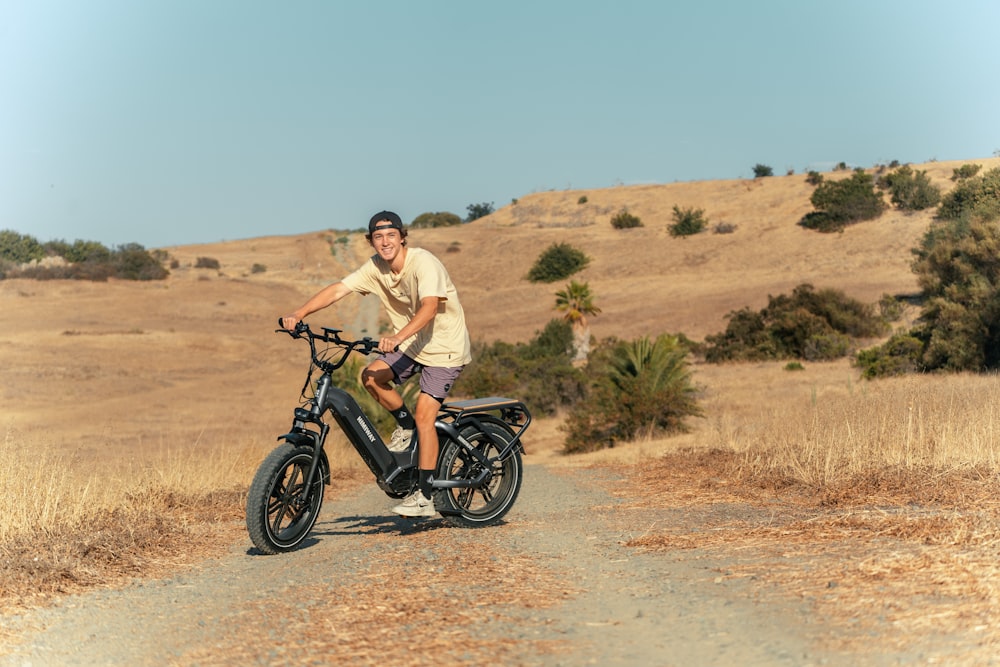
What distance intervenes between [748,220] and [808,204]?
5.46 meters

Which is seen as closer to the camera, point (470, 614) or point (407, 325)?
point (470, 614)

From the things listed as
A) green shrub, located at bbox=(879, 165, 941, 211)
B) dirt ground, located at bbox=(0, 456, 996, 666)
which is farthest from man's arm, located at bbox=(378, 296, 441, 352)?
green shrub, located at bbox=(879, 165, 941, 211)

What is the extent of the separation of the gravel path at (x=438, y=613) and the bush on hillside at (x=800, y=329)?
1267 inches

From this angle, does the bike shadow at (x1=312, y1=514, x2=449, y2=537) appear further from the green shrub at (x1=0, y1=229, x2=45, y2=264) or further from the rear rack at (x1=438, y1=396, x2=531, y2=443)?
the green shrub at (x1=0, y1=229, x2=45, y2=264)

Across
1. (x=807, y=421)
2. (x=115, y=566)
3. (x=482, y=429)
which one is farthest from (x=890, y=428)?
(x=115, y=566)

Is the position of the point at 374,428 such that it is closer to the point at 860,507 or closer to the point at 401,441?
the point at 401,441

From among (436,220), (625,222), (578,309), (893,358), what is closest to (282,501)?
(893,358)

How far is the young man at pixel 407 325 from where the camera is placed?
7418 millimetres

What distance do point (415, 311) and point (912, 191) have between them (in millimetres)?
80254

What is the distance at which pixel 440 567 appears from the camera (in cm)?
613

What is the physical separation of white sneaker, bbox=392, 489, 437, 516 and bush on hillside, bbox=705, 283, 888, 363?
31494 millimetres

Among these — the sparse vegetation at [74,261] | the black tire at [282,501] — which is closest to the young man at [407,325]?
the black tire at [282,501]

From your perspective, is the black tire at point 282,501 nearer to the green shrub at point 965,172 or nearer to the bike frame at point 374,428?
the bike frame at point 374,428

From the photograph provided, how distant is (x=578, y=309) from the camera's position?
42.3 meters
